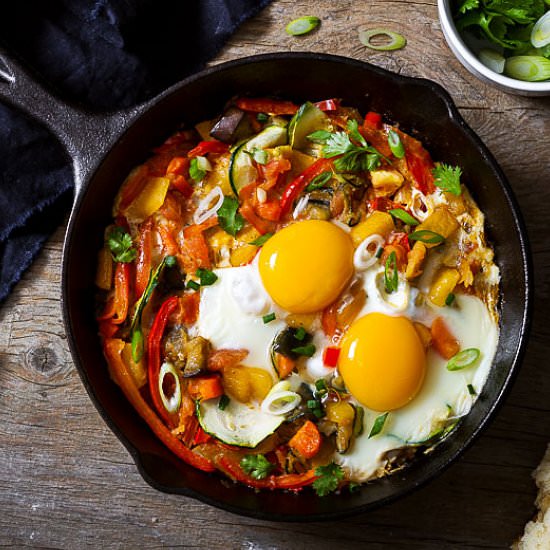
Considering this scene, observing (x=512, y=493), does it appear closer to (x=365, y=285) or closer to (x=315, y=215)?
(x=365, y=285)

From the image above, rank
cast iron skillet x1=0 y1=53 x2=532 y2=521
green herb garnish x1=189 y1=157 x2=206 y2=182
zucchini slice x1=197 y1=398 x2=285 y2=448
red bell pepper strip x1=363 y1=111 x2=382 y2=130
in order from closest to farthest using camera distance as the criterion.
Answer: cast iron skillet x1=0 y1=53 x2=532 y2=521 < zucchini slice x1=197 y1=398 x2=285 y2=448 < green herb garnish x1=189 y1=157 x2=206 y2=182 < red bell pepper strip x1=363 y1=111 x2=382 y2=130

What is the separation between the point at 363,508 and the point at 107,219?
2.03 m

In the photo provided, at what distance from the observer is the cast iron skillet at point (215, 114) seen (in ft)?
11.6

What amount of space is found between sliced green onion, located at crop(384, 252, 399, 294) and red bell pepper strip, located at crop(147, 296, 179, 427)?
42.6 inches

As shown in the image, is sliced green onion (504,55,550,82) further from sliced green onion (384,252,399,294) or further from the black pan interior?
sliced green onion (384,252,399,294)

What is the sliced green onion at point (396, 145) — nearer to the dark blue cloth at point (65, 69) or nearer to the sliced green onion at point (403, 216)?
the sliced green onion at point (403, 216)

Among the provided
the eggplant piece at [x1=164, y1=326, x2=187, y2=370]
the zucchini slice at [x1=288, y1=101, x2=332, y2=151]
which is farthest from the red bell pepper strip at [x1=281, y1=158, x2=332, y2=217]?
the eggplant piece at [x1=164, y1=326, x2=187, y2=370]

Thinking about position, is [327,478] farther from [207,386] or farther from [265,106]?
[265,106]

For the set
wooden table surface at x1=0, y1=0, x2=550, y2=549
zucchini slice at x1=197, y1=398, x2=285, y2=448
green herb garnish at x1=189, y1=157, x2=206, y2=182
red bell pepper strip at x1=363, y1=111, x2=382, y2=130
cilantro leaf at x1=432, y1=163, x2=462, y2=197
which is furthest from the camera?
wooden table surface at x1=0, y1=0, x2=550, y2=549

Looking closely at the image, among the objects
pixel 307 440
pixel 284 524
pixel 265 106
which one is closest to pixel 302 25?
pixel 265 106

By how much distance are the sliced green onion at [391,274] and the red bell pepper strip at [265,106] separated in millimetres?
1028

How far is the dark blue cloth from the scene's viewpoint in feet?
13.6

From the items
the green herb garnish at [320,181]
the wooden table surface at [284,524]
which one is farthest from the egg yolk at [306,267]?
the wooden table surface at [284,524]

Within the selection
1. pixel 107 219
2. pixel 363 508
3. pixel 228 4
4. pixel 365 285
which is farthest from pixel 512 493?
pixel 228 4
